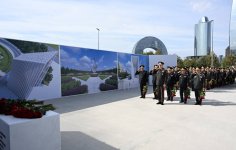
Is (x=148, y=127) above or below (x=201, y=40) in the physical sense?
below

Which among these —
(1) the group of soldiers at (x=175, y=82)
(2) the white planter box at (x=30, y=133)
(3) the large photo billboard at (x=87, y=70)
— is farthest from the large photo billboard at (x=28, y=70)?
(1) the group of soldiers at (x=175, y=82)

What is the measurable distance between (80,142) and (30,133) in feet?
5.92

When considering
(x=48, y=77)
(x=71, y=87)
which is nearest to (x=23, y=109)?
(x=48, y=77)

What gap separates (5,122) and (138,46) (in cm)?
4932

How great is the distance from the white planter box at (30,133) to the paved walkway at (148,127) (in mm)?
976

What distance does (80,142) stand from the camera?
A: 6223mm

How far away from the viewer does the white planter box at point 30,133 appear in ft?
14.5

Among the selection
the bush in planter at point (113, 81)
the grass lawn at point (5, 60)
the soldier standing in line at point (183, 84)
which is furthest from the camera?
the bush in planter at point (113, 81)

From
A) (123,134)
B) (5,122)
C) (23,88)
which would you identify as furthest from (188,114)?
(5,122)

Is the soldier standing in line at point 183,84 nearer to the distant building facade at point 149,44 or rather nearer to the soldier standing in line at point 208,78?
the soldier standing in line at point 208,78

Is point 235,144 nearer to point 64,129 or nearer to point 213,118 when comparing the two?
point 213,118

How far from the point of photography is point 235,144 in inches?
243

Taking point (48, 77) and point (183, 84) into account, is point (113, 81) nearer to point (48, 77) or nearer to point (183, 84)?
point (48, 77)

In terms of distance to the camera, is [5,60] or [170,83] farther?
[170,83]
